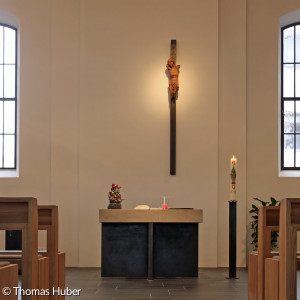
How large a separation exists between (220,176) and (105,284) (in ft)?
9.98

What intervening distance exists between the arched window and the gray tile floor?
2.45 m

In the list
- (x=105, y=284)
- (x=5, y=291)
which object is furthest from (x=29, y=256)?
(x=105, y=284)

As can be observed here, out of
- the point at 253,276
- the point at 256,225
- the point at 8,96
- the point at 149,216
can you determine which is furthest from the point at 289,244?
the point at 8,96

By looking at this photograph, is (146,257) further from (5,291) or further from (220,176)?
(5,291)

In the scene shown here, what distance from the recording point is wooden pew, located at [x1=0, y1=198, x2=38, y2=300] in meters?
4.55

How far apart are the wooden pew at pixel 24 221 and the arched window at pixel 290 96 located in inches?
260

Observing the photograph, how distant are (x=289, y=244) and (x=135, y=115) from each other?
19.4ft

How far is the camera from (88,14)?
10.1 meters

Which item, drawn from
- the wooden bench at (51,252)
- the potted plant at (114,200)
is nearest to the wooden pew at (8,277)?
the wooden bench at (51,252)

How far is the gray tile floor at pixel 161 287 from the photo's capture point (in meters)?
6.83

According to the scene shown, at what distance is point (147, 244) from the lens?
839 centimetres

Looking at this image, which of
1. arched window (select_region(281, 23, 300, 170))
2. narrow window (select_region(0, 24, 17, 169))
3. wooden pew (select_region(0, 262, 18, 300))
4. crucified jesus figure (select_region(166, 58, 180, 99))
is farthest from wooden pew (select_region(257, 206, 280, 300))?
narrow window (select_region(0, 24, 17, 169))

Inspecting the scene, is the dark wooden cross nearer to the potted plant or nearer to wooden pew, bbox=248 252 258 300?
the potted plant

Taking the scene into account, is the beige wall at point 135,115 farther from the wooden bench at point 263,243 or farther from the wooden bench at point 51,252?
the wooden bench at point 263,243
